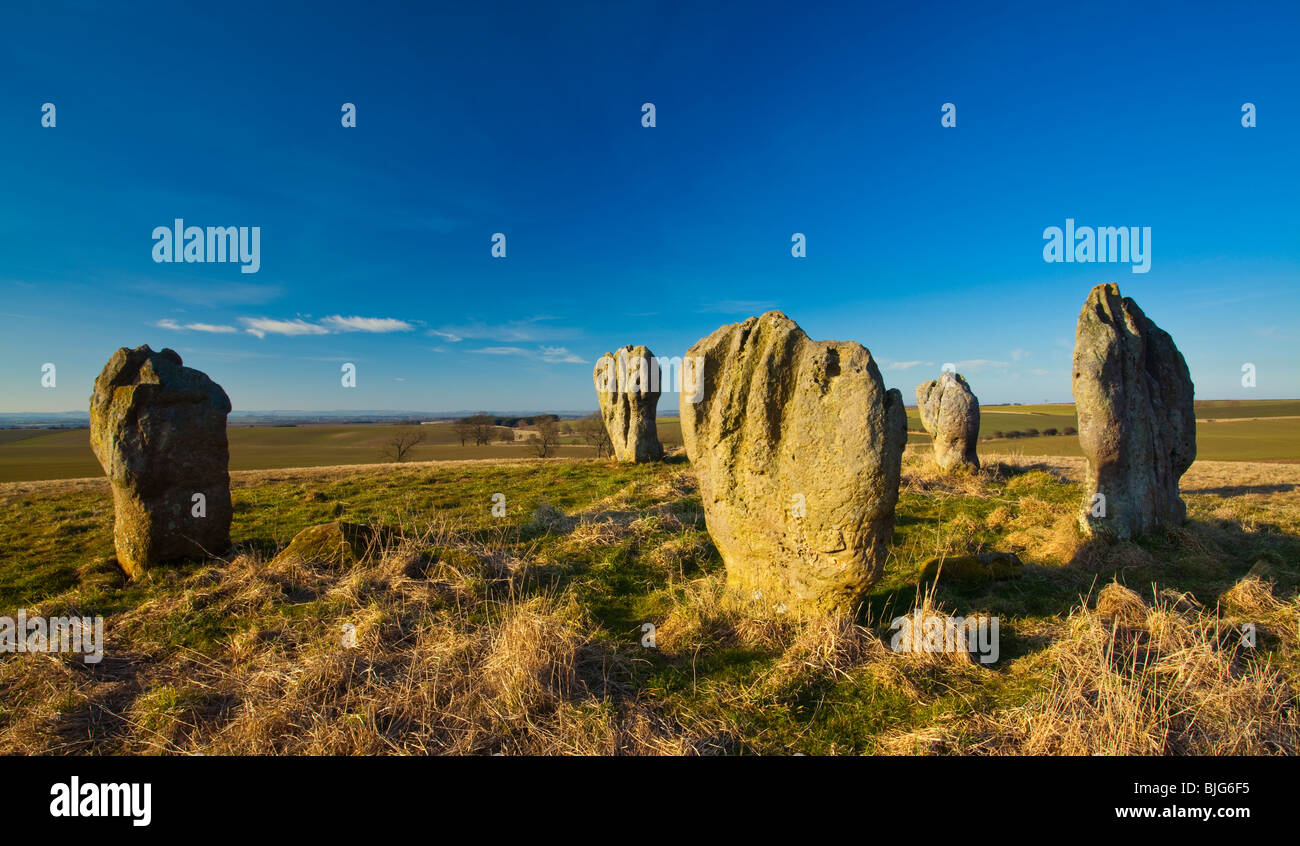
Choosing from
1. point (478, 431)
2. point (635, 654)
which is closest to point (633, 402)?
point (635, 654)

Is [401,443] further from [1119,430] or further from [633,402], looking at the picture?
[1119,430]

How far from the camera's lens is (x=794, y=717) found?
14.4 feet

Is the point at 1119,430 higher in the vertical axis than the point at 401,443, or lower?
higher

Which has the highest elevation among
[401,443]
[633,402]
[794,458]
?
[633,402]

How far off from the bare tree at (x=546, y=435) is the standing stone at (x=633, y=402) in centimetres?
1152

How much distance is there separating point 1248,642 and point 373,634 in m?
8.76

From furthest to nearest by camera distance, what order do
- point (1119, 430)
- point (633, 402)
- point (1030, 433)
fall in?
point (1030, 433), point (633, 402), point (1119, 430)

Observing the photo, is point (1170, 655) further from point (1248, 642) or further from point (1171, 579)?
point (1171, 579)

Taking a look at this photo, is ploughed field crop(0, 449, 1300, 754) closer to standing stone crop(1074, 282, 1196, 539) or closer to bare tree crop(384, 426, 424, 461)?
standing stone crop(1074, 282, 1196, 539)

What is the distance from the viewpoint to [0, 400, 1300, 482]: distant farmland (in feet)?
79.0

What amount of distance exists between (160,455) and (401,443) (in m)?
29.1

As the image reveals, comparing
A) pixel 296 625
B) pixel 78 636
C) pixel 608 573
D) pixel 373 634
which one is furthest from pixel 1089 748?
pixel 78 636

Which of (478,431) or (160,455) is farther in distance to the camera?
(478,431)

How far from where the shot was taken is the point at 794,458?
19.7 ft
